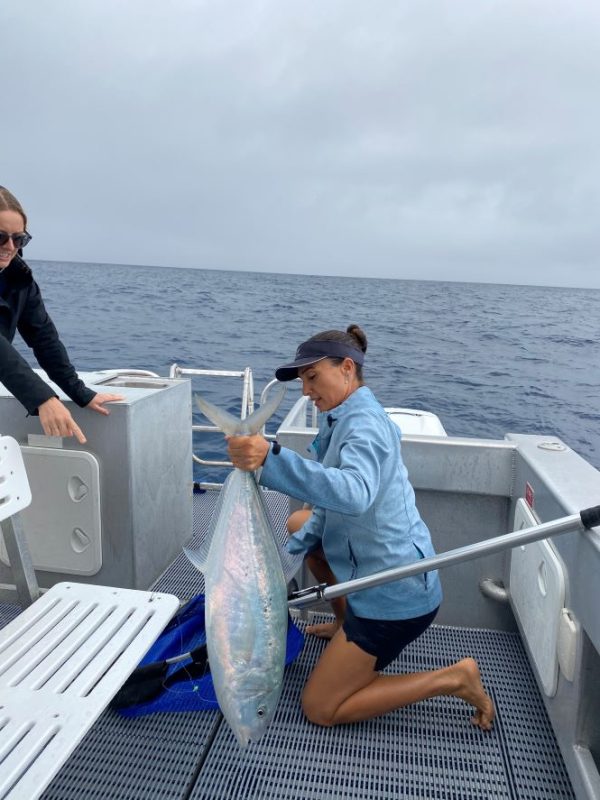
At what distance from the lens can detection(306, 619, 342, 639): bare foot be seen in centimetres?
288

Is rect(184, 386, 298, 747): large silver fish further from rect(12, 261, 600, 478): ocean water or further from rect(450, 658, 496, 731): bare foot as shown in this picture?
rect(12, 261, 600, 478): ocean water

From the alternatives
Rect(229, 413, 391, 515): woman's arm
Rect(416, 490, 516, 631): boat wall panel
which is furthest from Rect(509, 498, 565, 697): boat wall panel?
Rect(229, 413, 391, 515): woman's arm

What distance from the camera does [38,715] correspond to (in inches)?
65.4

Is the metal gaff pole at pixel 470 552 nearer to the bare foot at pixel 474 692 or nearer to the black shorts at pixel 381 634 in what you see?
the black shorts at pixel 381 634

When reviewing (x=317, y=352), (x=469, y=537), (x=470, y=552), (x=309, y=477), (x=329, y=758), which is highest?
(x=317, y=352)

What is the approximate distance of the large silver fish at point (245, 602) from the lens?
5.94 ft

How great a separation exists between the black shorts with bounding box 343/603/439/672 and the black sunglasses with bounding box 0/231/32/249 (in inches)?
74.8

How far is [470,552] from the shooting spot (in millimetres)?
1975

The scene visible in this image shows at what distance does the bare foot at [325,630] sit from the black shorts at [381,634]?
1.98ft

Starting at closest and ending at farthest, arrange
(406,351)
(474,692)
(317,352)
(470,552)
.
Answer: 1. (470,552)
2. (317,352)
3. (474,692)
4. (406,351)

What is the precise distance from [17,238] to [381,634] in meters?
2.03

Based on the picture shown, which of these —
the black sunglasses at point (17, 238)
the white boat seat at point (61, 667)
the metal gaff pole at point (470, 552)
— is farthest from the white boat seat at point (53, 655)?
the black sunglasses at point (17, 238)

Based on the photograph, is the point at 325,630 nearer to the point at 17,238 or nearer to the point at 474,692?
the point at 474,692

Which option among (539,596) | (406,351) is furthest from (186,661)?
(406,351)
